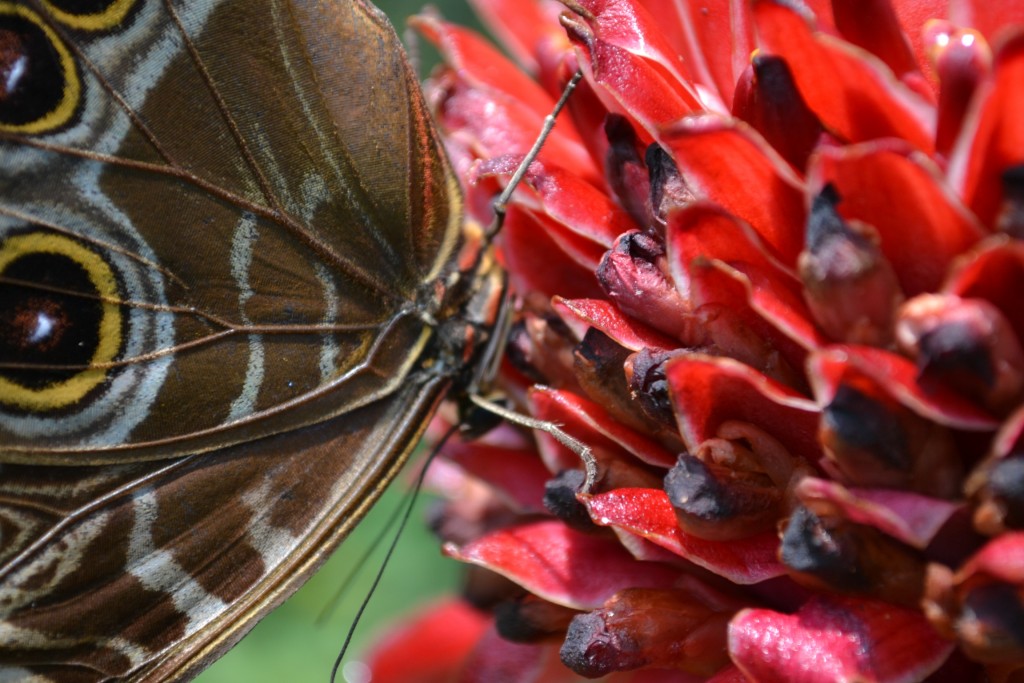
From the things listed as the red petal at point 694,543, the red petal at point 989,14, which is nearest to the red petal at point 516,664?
the red petal at point 694,543

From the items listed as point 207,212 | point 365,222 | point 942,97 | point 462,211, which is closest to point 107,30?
point 207,212

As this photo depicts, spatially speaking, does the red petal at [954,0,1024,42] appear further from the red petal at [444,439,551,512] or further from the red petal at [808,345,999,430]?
the red petal at [444,439,551,512]

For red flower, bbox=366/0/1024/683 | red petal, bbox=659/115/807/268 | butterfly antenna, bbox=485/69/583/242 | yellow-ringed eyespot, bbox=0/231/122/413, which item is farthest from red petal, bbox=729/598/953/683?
yellow-ringed eyespot, bbox=0/231/122/413

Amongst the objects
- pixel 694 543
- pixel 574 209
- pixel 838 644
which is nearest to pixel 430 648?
pixel 694 543

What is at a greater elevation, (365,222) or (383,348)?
(365,222)

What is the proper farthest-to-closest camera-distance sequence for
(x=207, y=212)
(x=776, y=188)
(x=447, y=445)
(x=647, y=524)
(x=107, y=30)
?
(x=447, y=445)
(x=207, y=212)
(x=107, y=30)
(x=647, y=524)
(x=776, y=188)

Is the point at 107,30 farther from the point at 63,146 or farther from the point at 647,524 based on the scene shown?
the point at 647,524

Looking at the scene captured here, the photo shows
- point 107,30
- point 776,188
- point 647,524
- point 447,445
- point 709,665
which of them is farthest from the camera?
point 447,445
